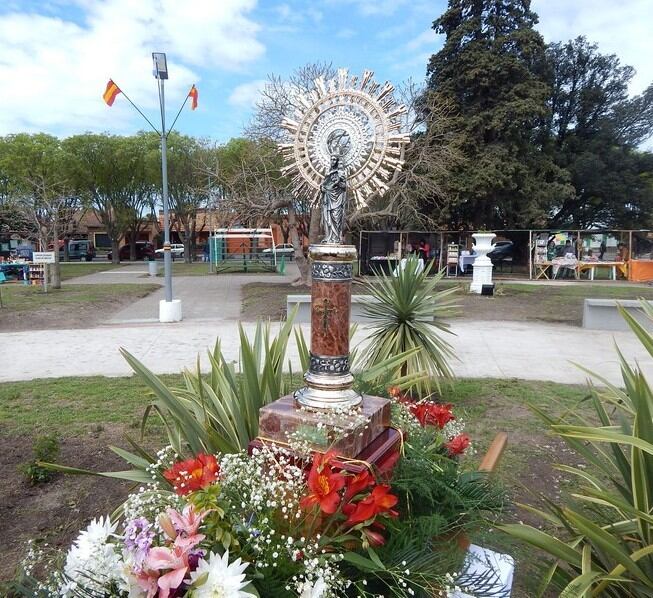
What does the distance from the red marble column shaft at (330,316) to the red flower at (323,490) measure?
0.80 m

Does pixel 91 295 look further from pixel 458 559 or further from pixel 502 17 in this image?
pixel 502 17

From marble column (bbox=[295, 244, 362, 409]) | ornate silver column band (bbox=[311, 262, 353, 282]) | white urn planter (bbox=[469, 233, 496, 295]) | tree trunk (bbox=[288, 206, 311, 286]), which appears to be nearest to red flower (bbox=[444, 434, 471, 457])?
marble column (bbox=[295, 244, 362, 409])

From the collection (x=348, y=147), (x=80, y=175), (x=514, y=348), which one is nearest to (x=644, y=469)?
(x=348, y=147)

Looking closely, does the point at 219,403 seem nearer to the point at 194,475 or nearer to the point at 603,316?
the point at 194,475

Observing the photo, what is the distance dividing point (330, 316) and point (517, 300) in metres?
14.2

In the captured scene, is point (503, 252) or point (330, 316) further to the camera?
point (503, 252)

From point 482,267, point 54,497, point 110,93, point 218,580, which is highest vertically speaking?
point 110,93

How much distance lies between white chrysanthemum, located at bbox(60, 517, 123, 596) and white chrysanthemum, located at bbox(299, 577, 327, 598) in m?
0.55

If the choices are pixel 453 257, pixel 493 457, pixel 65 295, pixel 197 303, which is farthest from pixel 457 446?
pixel 453 257

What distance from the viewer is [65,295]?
16.7m

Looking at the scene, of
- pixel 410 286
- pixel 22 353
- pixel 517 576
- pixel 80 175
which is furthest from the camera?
pixel 80 175

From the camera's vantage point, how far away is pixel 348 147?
8.52 ft

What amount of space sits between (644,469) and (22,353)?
9.46m

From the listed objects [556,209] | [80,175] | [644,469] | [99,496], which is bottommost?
[99,496]
